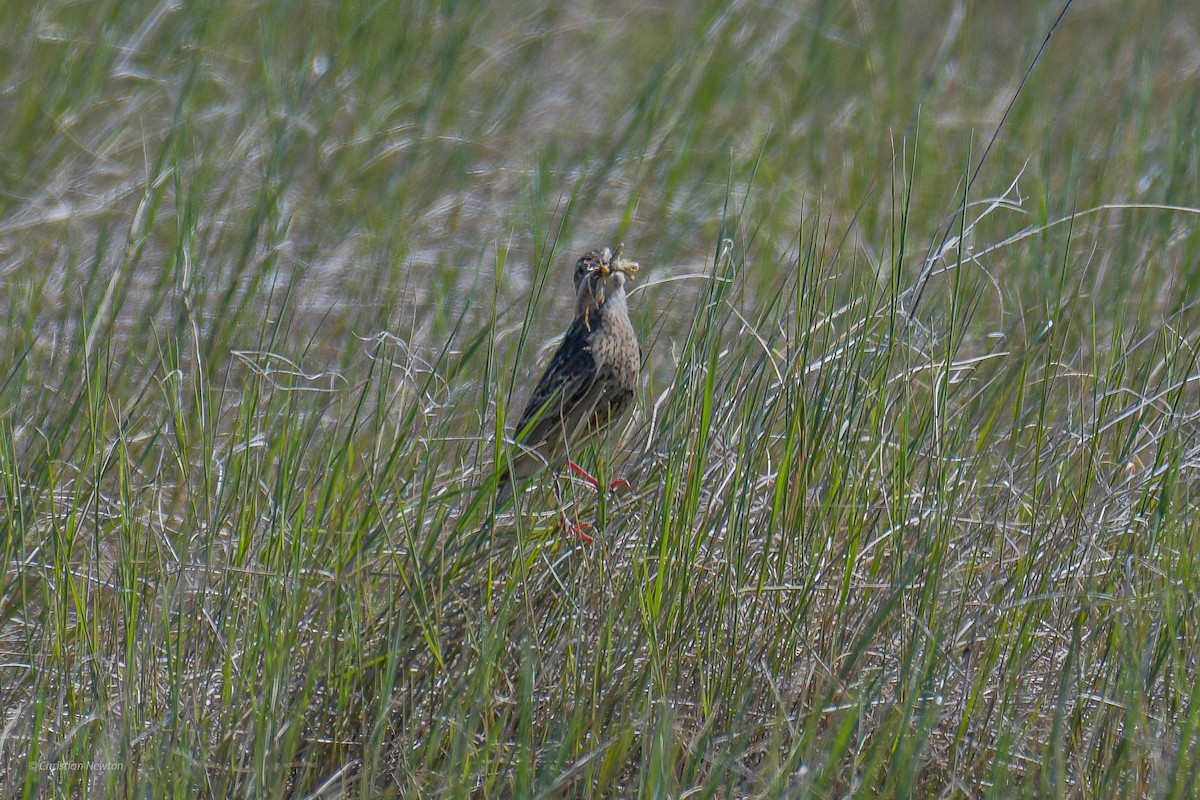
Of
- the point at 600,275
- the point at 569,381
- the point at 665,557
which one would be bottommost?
the point at 665,557

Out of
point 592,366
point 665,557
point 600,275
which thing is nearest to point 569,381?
point 592,366

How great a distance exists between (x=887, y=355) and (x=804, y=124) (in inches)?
134

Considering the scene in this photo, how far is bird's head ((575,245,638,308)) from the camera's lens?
358cm

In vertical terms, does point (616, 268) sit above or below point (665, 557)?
above

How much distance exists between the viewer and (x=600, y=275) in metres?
3.62

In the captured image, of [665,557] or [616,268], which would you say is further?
[616,268]

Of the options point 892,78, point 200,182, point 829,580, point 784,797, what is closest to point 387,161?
point 200,182

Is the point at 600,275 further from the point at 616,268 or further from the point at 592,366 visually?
the point at 592,366

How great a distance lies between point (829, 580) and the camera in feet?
9.62

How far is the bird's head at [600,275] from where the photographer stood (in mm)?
3582

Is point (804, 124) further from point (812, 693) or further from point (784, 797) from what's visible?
point (784, 797)

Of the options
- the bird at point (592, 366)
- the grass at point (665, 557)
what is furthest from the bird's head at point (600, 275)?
the grass at point (665, 557)

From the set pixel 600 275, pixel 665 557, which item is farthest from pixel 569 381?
pixel 665 557

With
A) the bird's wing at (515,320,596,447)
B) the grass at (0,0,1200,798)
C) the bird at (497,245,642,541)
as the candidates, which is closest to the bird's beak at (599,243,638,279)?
the bird at (497,245,642,541)
